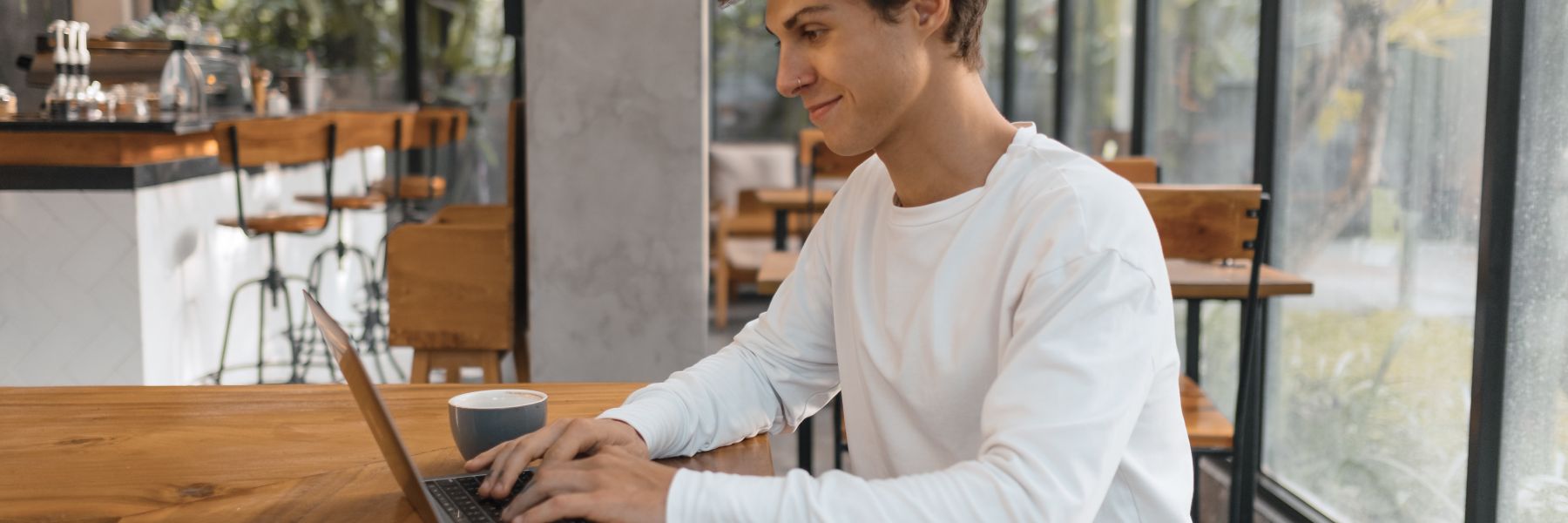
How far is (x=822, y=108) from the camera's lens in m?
1.22

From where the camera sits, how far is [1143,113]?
4402mm

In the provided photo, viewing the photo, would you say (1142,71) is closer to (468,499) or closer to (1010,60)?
(1010,60)

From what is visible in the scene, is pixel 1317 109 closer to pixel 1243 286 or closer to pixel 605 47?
pixel 1243 286

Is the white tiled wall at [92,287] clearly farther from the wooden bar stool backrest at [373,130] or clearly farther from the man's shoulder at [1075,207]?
the man's shoulder at [1075,207]

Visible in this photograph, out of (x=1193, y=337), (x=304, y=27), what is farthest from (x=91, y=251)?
(x=304, y=27)

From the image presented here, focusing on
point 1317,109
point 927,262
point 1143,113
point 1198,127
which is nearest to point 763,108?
point 1143,113

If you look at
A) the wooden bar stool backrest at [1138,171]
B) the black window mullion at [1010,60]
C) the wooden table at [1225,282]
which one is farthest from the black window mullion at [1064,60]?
the wooden table at [1225,282]

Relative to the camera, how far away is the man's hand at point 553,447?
1074mm

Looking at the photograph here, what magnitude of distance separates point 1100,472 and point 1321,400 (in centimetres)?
224

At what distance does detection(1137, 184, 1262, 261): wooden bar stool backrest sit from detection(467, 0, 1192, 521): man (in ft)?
3.71

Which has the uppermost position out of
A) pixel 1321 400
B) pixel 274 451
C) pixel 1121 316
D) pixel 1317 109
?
pixel 1317 109

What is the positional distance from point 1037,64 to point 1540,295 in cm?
439

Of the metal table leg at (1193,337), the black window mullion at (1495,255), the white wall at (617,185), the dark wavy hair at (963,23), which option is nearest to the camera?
the dark wavy hair at (963,23)

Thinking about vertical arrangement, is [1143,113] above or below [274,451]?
above
